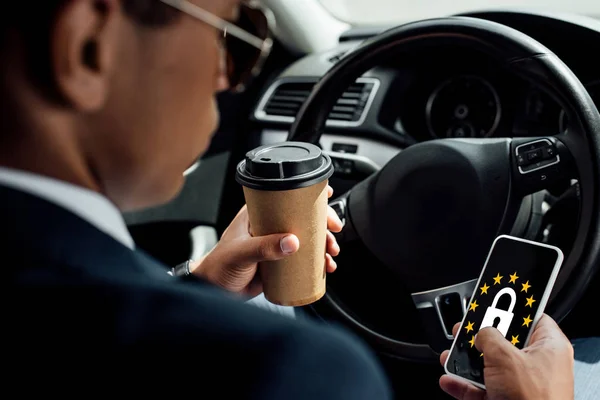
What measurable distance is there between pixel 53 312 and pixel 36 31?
0.21m

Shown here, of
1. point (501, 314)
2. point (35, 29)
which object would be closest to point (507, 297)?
point (501, 314)

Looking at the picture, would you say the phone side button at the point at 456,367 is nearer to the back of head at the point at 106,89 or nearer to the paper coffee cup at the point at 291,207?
the paper coffee cup at the point at 291,207

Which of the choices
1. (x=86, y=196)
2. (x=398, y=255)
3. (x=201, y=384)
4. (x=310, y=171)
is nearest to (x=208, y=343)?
(x=201, y=384)

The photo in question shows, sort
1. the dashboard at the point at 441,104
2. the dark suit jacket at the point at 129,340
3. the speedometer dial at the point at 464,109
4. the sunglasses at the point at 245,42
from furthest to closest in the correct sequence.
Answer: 1. the speedometer dial at the point at 464,109
2. the dashboard at the point at 441,104
3. the sunglasses at the point at 245,42
4. the dark suit jacket at the point at 129,340

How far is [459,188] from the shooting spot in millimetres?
1266

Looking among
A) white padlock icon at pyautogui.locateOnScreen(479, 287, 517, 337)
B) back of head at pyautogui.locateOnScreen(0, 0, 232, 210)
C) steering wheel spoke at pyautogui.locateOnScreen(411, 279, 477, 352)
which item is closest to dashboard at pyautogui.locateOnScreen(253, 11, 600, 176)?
steering wheel spoke at pyautogui.locateOnScreen(411, 279, 477, 352)

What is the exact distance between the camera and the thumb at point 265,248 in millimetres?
1006

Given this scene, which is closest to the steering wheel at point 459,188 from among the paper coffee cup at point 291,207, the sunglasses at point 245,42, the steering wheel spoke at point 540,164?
the steering wheel spoke at point 540,164

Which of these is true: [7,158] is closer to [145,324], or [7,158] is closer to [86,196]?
[86,196]

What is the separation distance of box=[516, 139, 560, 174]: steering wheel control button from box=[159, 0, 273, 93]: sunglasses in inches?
23.4

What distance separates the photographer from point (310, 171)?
3.18 ft

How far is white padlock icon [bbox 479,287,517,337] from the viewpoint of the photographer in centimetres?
108

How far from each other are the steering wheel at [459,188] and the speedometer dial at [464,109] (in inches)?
14.9

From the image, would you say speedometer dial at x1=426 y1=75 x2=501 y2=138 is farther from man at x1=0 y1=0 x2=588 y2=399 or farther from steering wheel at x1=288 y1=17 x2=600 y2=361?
Result: man at x1=0 y1=0 x2=588 y2=399
